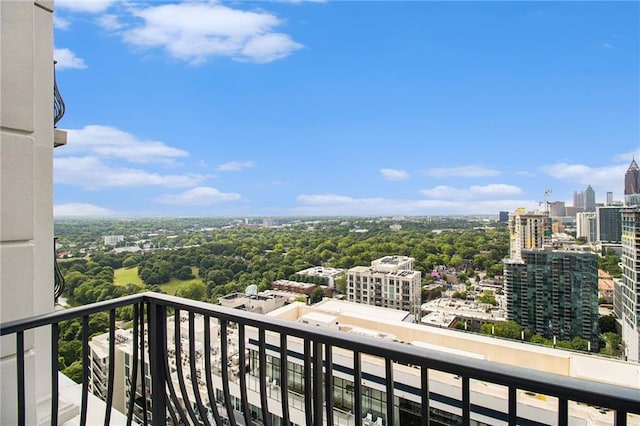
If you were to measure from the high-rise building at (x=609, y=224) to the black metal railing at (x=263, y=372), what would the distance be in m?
3.91

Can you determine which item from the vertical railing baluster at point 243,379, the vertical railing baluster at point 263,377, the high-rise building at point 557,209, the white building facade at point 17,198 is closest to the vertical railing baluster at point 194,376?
the vertical railing baluster at point 243,379

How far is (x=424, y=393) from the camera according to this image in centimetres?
79

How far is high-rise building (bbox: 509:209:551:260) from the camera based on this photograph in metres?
4.56

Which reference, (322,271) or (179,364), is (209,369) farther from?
(322,271)

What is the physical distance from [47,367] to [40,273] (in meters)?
0.46

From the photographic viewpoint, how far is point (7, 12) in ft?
4.43

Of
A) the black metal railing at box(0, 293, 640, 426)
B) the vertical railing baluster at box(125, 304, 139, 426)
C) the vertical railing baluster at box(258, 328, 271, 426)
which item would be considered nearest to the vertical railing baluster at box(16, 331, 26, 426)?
the black metal railing at box(0, 293, 640, 426)

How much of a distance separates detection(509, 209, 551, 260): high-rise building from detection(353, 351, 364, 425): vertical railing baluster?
4.43 metres

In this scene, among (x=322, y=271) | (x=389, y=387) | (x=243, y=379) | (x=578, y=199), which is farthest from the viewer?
(x=322, y=271)

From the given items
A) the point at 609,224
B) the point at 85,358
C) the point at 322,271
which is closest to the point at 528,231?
the point at 609,224

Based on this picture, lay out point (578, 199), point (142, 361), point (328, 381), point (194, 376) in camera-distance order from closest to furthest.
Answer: point (328, 381) → point (194, 376) → point (142, 361) → point (578, 199)

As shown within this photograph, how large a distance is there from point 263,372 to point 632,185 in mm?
4595

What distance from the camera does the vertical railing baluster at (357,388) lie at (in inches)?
35.6

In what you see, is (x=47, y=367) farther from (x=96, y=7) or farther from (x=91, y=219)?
(x=96, y=7)
